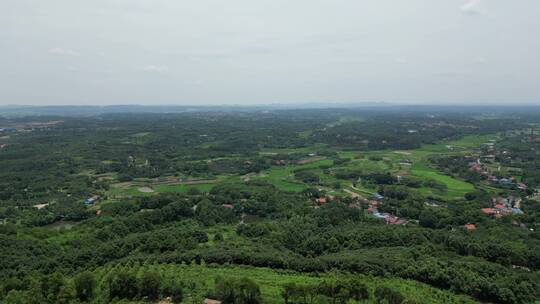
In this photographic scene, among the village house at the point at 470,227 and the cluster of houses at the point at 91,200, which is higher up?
the cluster of houses at the point at 91,200

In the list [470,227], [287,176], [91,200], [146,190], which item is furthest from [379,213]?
[91,200]

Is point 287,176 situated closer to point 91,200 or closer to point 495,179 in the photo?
point 91,200

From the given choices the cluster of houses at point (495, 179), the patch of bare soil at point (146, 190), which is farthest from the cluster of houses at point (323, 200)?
the cluster of houses at point (495, 179)

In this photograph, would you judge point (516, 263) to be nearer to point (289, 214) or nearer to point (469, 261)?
point (469, 261)

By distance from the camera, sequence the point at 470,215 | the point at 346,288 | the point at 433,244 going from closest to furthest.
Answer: the point at 346,288, the point at 433,244, the point at 470,215

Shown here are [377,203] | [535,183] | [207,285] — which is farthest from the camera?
[535,183]

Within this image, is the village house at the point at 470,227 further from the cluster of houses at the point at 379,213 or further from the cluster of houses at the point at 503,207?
the cluster of houses at the point at 379,213

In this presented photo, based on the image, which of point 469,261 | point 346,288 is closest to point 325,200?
point 469,261
